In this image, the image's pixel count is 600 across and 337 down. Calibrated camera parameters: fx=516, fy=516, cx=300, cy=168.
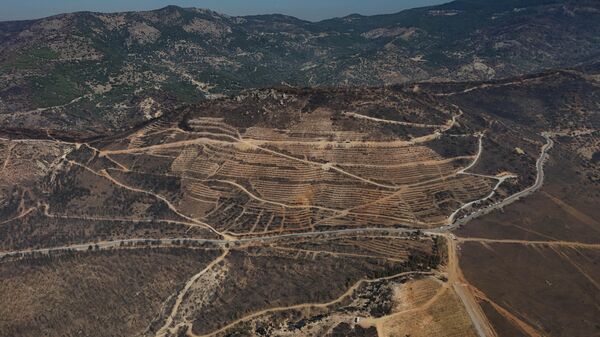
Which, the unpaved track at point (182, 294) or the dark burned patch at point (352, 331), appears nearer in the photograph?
the dark burned patch at point (352, 331)

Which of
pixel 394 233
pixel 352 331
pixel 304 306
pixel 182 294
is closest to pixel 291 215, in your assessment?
pixel 394 233

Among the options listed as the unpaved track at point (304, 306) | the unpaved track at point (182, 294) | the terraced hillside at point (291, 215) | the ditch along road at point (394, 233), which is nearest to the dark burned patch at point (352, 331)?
the terraced hillside at point (291, 215)

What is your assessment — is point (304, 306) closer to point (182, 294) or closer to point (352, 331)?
point (352, 331)

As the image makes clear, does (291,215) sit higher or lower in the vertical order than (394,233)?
higher

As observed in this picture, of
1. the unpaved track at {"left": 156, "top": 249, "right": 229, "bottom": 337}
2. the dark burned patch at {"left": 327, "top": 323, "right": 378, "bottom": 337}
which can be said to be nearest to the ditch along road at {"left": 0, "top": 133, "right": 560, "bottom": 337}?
the unpaved track at {"left": 156, "top": 249, "right": 229, "bottom": 337}

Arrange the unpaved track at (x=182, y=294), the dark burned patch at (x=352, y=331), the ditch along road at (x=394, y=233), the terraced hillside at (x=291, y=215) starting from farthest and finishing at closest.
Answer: the unpaved track at (x=182, y=294), the ditch along road at (x=394, y=233), the terraced hillside at (x=291, y=215), the dark burned patch at (x=352, y=331)

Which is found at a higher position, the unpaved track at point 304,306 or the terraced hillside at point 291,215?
the terraced hillside at point 291,215

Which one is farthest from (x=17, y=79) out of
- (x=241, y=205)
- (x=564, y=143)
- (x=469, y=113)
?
(x=564, y=143)

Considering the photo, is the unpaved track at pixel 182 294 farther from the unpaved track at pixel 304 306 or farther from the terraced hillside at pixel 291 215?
the unpaved track at pixel 304 306

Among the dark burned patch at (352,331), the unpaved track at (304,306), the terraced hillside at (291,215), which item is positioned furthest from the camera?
the terraced hillside at (291,215)

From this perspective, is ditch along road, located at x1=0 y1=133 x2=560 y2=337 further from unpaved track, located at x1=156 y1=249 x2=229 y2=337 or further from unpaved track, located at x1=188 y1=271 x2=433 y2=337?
unpaved track, located at x1=188 y1=271 x2=433 y2=337

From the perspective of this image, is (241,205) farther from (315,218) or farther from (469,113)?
(469,113)
